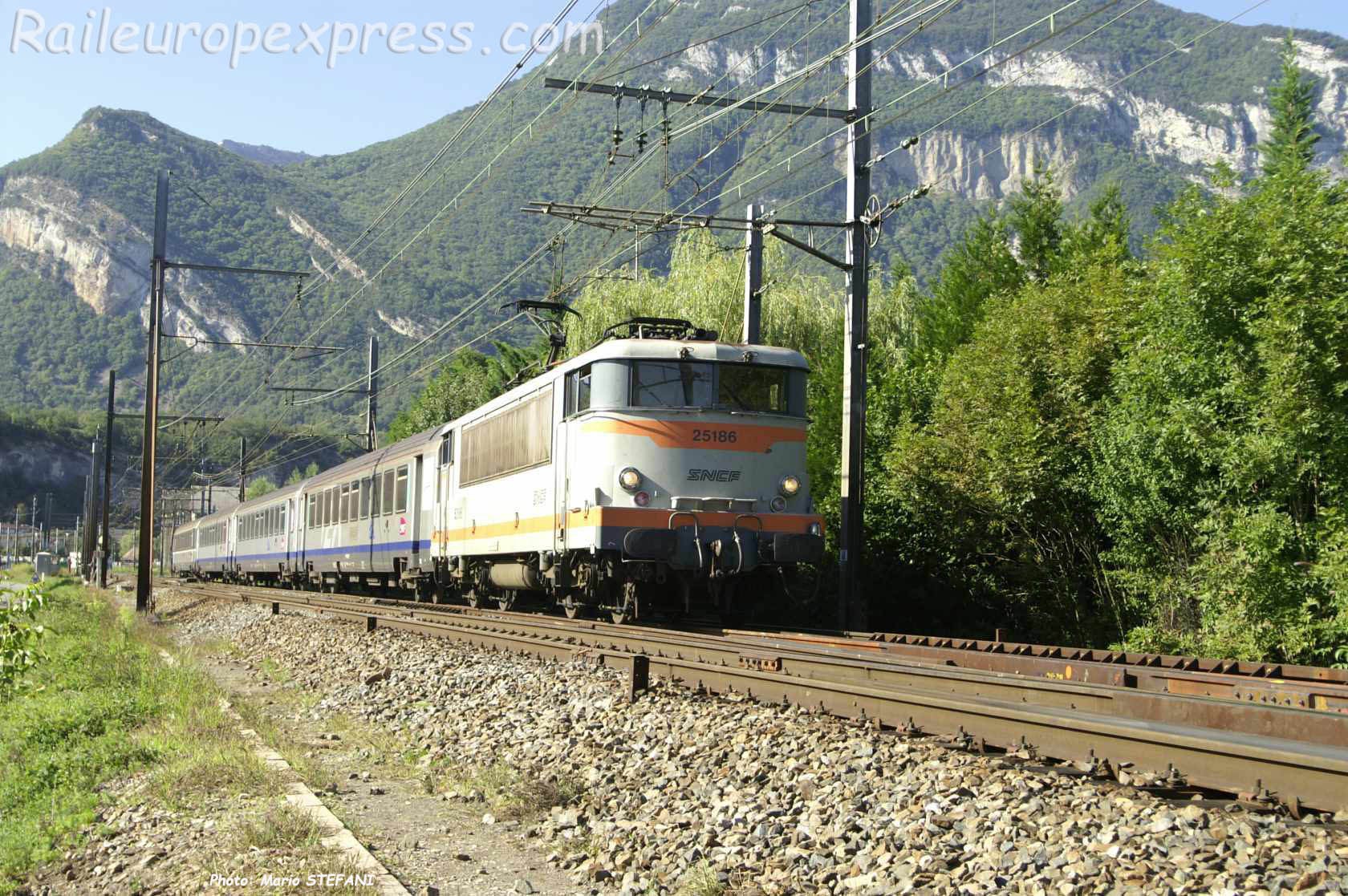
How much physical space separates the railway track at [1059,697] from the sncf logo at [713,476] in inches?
70.6

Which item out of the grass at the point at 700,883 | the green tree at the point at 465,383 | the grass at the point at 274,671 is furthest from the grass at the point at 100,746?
the green tree at the point at 465,383

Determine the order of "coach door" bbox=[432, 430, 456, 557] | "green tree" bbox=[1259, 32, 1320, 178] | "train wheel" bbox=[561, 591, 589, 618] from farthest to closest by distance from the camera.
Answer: "green tree" bbox=[1259, 32, 1320, 178] → "coach door" bbox=[432, 430, 456, 557] → "train wheel" bbox=[561, 591, 589, 618]

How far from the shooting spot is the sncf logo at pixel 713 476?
1468cm

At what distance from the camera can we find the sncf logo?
1468 cm

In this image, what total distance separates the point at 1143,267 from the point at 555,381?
8942 millimetres

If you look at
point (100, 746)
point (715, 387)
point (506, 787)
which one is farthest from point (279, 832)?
point (715, 387)

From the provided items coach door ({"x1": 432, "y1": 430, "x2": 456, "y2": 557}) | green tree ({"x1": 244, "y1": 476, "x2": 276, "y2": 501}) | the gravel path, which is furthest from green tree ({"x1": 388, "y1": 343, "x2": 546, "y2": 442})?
green tree ({"x1": 244, "y1": 476, "x2": 276, "y2": 501})

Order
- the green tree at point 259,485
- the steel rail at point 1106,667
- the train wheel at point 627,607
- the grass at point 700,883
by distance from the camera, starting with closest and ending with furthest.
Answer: the grass at point 700,883 → the steel rail at point 1106,667 → the train wheel at point 627,607 → the green tree at point 259,485

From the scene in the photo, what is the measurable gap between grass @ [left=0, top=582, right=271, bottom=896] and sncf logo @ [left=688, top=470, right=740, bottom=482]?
5.63 m

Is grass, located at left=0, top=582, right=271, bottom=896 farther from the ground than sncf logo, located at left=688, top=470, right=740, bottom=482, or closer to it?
closer to it

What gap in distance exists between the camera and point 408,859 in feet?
21.5

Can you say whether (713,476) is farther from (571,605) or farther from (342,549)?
(342,549)

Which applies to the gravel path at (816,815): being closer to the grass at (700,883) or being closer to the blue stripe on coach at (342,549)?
the grass at (700,883)

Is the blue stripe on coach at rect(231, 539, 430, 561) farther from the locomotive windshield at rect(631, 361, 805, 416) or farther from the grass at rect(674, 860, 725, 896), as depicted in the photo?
the grass at rect(674, 860, 725, 896)
